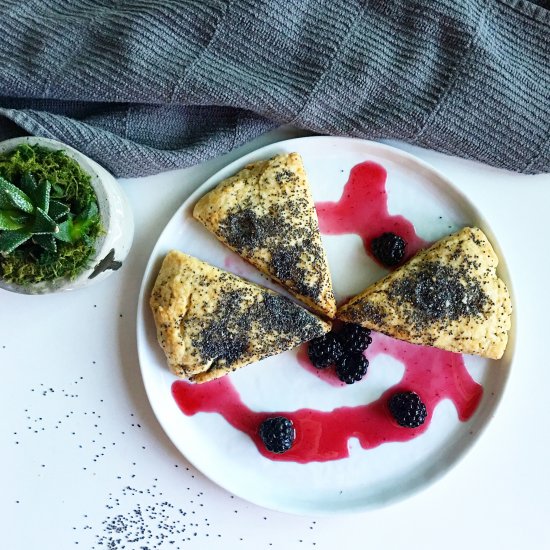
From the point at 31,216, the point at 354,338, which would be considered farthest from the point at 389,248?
the point at 31,216

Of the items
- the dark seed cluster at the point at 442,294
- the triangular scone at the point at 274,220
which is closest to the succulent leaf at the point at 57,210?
the triangular scone at the point at 274,220

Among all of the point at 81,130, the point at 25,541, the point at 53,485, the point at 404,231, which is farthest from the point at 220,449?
the point at 81,130

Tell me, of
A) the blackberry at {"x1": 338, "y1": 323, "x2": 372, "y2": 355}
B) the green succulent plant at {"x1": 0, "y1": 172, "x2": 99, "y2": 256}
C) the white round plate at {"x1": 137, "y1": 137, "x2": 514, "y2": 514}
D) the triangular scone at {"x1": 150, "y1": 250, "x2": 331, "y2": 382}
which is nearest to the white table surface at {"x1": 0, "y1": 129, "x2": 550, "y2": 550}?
the white round plate at {"x1": 137, "y1": 137, "x2": 514, "y2": 514}

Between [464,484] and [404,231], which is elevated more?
[404,231]

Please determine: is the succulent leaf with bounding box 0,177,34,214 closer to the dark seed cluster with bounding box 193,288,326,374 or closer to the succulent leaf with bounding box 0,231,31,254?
the succulent leaf with bounding box 0,231,31,254

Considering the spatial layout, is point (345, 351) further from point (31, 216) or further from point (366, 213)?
point (31, 216)

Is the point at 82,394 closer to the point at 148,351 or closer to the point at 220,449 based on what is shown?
the point at 148,351
